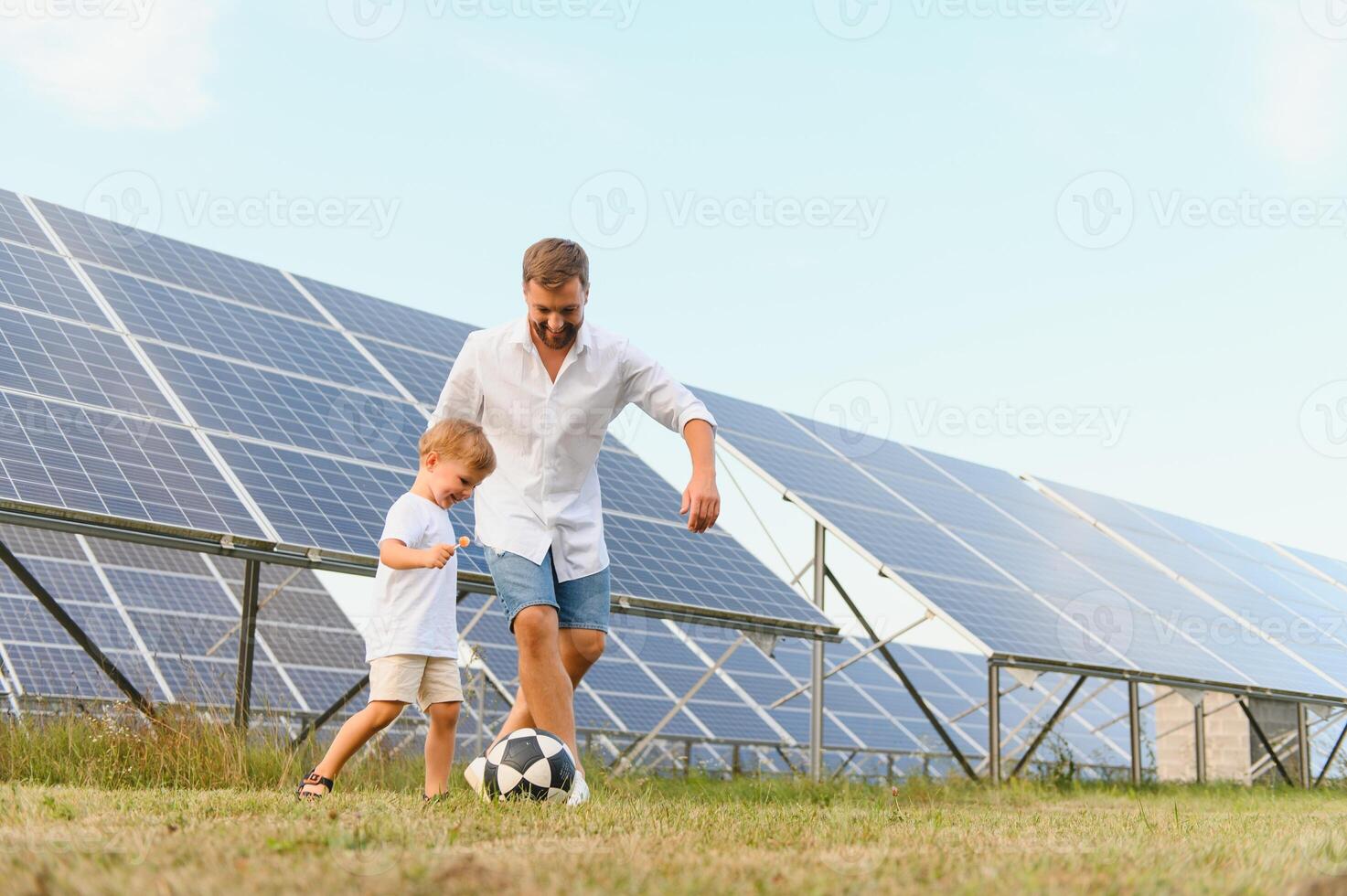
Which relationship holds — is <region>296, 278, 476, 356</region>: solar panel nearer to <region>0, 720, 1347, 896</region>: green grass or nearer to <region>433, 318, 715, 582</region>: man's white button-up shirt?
<region>0, 720, 1347, 896</region>: green grass

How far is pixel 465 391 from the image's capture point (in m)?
5.57

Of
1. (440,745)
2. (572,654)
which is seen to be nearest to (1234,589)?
(572,654)

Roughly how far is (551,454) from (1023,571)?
10105mm

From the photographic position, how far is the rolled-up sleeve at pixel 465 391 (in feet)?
18.2

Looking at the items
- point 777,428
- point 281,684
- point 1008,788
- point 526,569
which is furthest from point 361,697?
point 526,569

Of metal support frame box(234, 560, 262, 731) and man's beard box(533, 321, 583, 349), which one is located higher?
man's beard box(533, 321, 583, 349)

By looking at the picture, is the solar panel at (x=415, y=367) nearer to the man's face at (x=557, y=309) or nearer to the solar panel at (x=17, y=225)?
the solar panel at (x=17, y=225)

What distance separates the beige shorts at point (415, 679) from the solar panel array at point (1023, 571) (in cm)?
634

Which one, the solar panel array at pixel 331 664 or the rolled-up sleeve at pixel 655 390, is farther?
the solar panel array at pixel 331 664

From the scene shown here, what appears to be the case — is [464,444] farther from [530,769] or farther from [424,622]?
[530,769]

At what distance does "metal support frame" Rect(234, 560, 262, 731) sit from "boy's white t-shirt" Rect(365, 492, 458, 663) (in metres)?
1.71

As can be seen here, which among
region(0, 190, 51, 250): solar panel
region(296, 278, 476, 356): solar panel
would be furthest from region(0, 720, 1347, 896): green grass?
region(296, 278, 476, 356): solar panel

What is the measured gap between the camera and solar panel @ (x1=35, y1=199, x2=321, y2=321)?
1105 centimetres

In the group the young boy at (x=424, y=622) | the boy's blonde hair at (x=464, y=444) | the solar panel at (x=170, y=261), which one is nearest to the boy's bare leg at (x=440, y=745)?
the young boy at (x=424, y=622)
